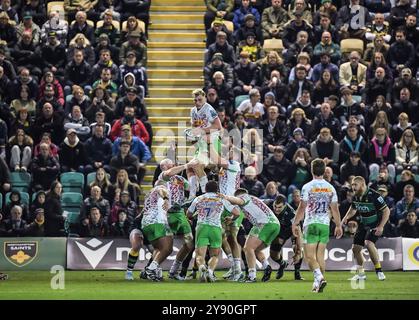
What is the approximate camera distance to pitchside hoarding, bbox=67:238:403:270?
26797mm

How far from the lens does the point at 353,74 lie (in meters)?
30.2

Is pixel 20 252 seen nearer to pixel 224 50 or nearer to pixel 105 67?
pixel 105 67

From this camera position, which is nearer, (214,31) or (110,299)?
(110,299)

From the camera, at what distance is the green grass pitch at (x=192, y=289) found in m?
20.3

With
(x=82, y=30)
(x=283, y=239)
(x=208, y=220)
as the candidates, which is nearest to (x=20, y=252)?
(x=283, y=239)

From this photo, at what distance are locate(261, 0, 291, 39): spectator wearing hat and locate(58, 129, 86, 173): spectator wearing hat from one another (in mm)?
5965

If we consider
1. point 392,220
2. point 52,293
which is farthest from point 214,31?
point 52,293

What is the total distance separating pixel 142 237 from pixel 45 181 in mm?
4673

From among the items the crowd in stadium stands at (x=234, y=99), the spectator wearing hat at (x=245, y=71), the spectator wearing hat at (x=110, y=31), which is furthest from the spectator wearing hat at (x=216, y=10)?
the spectator wearing hat at (x=110, y=31)

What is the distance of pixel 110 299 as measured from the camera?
777 inches

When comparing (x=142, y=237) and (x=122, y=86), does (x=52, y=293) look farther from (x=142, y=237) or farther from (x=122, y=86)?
(x=122, y=86)

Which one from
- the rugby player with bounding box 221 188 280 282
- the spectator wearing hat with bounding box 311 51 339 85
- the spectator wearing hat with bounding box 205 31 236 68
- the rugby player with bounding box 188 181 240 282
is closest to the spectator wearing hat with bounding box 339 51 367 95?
the spectator wearing hat with bounding box 311 51 339 85

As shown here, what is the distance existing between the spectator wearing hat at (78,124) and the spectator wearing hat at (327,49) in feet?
19.3

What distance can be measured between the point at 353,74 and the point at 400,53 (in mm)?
1440
